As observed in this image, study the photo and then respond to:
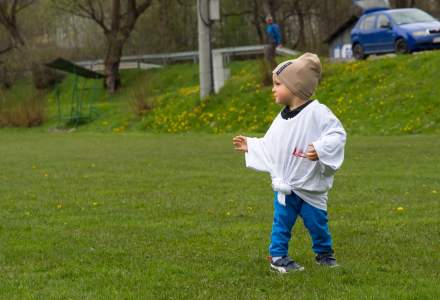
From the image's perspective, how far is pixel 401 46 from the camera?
30.6 meters

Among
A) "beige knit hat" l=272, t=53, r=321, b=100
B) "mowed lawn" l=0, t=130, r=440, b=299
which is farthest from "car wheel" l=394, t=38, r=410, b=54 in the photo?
"beige knit hat" l=272, t=53, r=321, b=100

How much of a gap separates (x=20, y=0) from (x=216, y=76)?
28.9 m

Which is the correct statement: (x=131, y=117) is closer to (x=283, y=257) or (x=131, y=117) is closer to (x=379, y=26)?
(x=379, y=26)

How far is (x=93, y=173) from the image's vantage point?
627 inches

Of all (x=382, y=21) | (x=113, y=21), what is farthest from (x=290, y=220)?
(x=113, y=21)

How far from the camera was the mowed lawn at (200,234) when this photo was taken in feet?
19.9

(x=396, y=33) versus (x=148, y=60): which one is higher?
(x=396, y=33)

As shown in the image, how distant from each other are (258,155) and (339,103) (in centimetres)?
2202

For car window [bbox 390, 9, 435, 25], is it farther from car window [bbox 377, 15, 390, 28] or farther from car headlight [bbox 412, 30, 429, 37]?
car headlight [bbox 412, 30, 429, 37]

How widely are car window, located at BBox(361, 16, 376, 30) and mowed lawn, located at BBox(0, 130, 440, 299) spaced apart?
1490 centimetres

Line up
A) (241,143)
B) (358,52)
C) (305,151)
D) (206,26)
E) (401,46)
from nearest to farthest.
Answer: (305,151)
(241,143)
(401,46)
(358,52)
(206,26)

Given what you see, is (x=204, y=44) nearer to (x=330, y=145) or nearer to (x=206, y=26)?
(x=206, y=26)

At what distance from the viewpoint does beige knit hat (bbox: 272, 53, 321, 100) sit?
6.45 meters

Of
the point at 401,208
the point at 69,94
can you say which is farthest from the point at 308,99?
the point at 69,94
